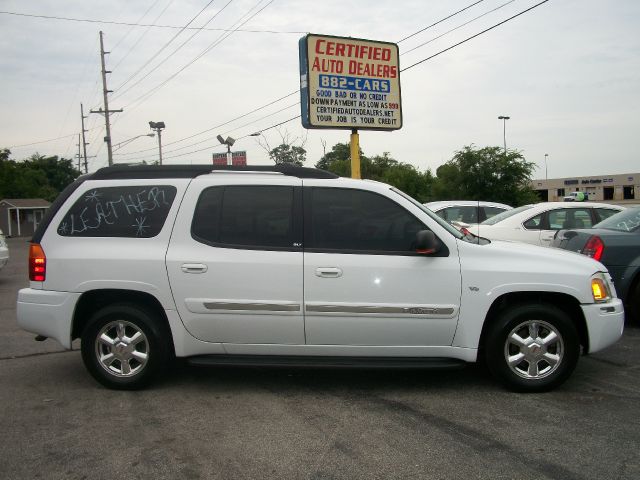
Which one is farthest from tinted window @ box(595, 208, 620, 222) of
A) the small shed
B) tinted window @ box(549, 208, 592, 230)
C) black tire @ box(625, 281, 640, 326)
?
the small shed

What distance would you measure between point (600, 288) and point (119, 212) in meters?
4.14

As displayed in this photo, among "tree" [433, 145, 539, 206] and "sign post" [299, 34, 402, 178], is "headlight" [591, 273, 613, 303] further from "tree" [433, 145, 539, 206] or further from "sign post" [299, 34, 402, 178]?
"tree" [433, 145, 539, 206]

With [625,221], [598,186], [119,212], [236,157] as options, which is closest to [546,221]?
[625,221]

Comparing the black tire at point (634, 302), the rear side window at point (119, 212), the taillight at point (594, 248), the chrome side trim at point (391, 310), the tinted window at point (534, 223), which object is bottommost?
the black tire at point (634, 302)

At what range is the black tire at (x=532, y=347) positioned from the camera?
184 inches

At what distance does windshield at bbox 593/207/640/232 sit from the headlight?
2.66 meters

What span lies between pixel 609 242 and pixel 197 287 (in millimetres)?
Answer: 5012

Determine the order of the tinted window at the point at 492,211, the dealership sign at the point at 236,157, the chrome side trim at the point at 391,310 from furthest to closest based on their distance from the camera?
the dealership sign at the point at 236,157 → the tinted window at the point at 492,211 → the chrome side trim at the point at 391,310

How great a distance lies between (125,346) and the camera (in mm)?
4887

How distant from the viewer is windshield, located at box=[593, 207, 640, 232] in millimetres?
7145

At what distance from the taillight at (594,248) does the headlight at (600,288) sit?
2160mm

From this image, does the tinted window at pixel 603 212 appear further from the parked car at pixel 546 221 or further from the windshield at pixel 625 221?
the windshield at pixel 625 221

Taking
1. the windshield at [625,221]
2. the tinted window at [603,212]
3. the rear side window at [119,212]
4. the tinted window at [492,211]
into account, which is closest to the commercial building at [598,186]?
the tinted window at [492,211]

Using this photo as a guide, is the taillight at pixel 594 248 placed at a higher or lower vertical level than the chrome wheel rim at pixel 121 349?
higher
